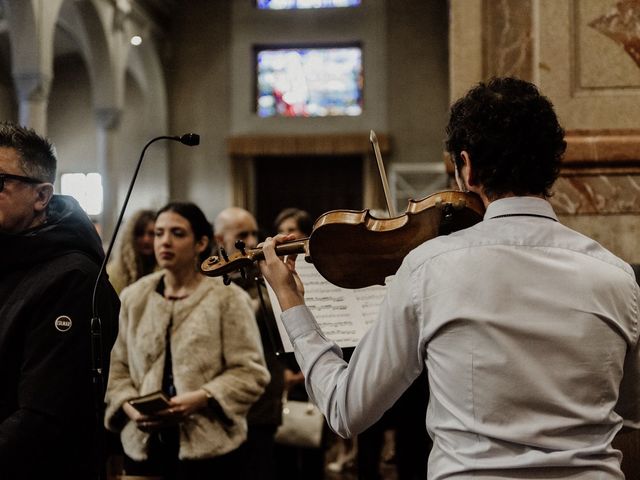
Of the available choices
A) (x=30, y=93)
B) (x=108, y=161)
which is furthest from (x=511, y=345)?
(x=108, y=161)

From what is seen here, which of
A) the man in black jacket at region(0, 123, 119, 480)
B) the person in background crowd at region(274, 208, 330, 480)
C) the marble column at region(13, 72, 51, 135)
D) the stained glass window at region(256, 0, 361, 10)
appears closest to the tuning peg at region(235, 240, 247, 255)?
the man in black jacket at region(0, 123, 119, 480)

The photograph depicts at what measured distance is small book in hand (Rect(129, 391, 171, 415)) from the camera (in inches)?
126

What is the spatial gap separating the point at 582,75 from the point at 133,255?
8.66ft

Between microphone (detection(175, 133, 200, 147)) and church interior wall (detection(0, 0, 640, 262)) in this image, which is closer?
microphone (detection(175, 133, 200, 147))

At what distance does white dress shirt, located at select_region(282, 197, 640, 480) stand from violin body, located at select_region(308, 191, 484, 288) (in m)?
0.16

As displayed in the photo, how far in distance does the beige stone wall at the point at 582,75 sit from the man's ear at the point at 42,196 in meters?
1.49

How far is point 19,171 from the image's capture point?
7.45 ft

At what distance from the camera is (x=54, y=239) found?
7.45 feet

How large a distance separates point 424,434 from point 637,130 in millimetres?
Result: 2087

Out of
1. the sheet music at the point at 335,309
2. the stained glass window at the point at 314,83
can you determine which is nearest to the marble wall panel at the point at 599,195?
the sheet music at the point at 335,309

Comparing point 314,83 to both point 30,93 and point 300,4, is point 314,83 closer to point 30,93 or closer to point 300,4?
point 300,4

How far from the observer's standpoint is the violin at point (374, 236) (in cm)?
176

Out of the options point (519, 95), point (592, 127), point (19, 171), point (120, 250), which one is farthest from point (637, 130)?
point (120, 250)

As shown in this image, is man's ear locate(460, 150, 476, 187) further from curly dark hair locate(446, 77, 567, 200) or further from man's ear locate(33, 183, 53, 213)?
man's ear locate(33, 183, 53, 213)
